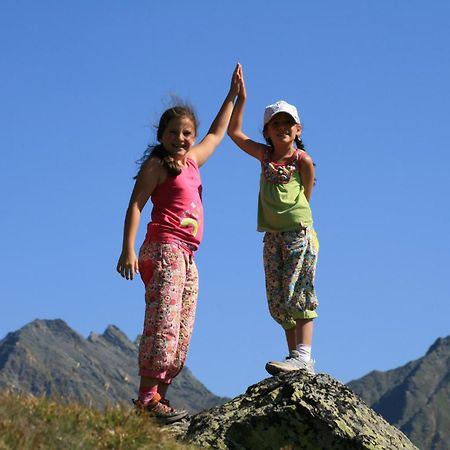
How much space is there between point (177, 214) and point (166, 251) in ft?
1.63

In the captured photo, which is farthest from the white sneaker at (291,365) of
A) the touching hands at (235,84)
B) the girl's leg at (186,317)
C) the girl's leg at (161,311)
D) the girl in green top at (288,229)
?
the touching hands at (235,84)

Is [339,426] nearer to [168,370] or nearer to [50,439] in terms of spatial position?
[168,370]

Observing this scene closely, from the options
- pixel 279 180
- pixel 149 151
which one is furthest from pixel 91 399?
pixel 279 180

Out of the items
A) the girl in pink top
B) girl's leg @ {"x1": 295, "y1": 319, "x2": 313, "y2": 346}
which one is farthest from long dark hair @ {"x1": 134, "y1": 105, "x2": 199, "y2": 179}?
girl's leg @ {"x1": 295, "y1": 319, "x2": 313, "y2": 346}

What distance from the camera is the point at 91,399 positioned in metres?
9.91

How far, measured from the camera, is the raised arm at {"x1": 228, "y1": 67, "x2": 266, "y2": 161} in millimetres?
13352

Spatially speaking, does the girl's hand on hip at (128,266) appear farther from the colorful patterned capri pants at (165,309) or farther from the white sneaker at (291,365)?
the white sneaker at (291,365)

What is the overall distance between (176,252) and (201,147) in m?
1.68

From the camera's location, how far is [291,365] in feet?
40.3

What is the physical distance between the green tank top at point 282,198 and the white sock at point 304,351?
1.43 meters

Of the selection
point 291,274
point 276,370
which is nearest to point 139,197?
point 291,274

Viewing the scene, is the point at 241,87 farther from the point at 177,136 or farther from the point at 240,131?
the point at 177,136

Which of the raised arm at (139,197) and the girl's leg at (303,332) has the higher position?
the raised arm at (139,197)

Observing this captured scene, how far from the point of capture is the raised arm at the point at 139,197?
11422 mm
